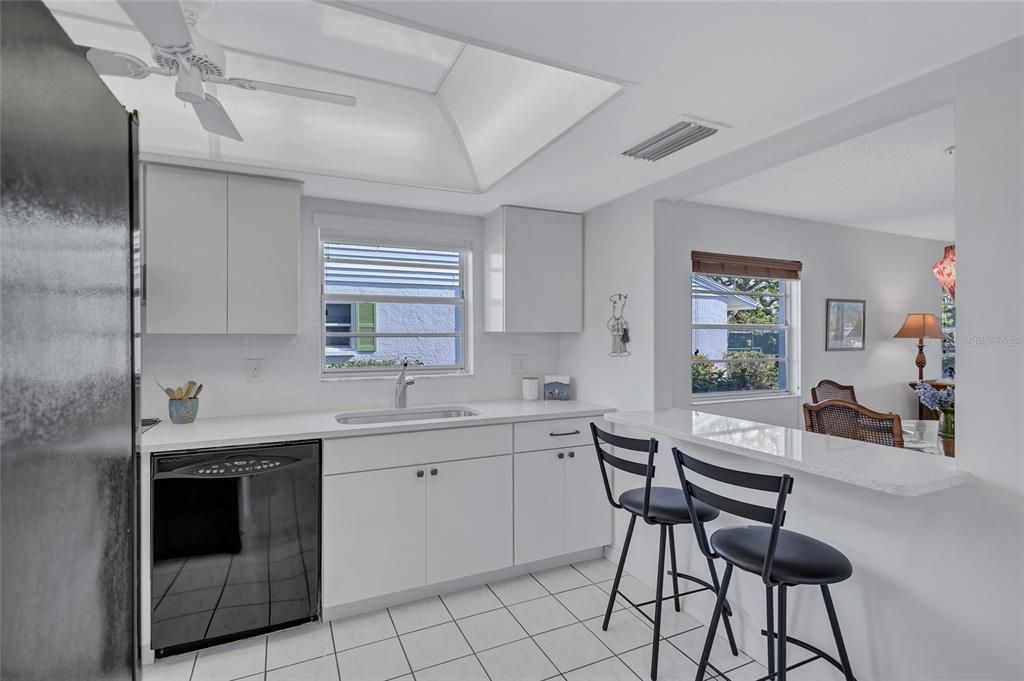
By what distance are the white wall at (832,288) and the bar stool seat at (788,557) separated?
4.86 ft

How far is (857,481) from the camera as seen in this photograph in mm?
1639

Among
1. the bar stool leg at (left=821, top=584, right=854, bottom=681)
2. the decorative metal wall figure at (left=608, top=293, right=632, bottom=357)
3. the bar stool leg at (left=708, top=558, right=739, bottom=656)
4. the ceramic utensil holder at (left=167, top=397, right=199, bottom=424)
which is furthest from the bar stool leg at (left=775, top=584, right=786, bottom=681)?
the ceramic utensil holder at (left=167, top=397, right=199, bottom=424)

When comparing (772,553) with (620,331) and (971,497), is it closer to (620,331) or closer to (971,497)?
(971,497)

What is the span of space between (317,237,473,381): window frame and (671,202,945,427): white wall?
1469mm

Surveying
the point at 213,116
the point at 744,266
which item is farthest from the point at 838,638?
the point at 744,266

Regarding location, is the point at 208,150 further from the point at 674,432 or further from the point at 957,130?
the point at 957,130

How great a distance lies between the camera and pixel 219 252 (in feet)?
8.82

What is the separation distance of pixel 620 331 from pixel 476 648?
189 cm

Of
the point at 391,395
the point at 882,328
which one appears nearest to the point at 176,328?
the point at 391,395

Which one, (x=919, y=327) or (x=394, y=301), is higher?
(x=394, y=301)

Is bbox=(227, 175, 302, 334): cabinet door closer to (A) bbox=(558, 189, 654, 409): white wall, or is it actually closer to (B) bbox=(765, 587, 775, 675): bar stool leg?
(A) bbox=(558, 189, 654, 409): white wall

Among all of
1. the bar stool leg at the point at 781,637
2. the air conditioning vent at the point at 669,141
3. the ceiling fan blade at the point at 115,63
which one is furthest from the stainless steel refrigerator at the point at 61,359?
the air conditioning vent at the point at 669,141

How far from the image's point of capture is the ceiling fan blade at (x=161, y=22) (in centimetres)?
114

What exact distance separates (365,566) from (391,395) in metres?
1.13
